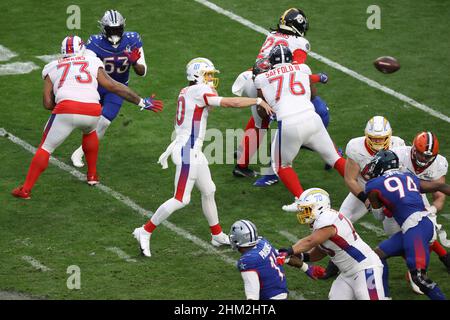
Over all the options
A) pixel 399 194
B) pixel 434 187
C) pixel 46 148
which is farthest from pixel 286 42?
pixel 399 194

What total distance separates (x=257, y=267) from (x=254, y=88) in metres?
4.12

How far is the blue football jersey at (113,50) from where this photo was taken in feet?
43.5

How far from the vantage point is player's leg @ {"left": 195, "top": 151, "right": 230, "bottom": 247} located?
11.2 metres

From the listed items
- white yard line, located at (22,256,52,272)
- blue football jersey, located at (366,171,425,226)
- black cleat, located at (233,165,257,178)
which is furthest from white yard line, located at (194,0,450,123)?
white yard line, located at (22,256,52,272)

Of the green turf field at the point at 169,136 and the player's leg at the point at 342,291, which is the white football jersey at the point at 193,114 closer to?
the green turf field at the point at 169,136

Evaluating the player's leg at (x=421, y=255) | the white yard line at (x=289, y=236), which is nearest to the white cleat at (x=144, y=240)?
the white yard line at (x=289, y=236)

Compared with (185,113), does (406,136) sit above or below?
below

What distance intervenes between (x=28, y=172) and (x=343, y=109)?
4503 mm

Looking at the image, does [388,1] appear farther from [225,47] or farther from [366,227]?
[366,227]

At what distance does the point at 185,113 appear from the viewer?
11.3 m

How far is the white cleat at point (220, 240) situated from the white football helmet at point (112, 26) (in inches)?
119

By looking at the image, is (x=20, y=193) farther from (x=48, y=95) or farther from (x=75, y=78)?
(x=75, y=78)

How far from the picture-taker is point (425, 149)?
1054cm
